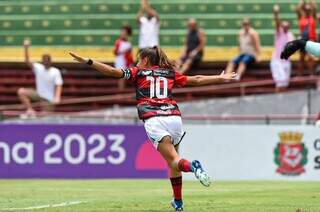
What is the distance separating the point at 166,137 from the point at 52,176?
→ 10288mm

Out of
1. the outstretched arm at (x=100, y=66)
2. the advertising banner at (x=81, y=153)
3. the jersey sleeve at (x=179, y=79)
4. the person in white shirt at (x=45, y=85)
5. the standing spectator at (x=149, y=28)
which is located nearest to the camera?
the outstretched arm at (x=100, y=66)

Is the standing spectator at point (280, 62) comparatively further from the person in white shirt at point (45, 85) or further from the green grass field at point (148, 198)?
the green grass field at point (148, 198)

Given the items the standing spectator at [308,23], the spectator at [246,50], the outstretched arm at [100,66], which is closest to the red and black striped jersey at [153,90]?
the outstretched arm at [100,66]

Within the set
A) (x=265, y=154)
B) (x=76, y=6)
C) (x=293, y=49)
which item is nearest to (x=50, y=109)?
(x=265, y=154)

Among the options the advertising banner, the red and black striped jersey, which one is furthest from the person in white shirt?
the red and black striped jersey

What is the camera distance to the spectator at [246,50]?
2366 cm

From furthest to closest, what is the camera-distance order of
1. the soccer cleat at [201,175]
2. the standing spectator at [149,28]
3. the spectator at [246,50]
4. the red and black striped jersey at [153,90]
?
the standing spectator at [149,28], the spectator at [246,50], the red and black striped jersey at [153,90], the soccer cleat at [201,175]

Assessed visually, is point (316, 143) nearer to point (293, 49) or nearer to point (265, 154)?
point (265, 154)

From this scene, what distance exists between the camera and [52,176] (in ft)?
67.8

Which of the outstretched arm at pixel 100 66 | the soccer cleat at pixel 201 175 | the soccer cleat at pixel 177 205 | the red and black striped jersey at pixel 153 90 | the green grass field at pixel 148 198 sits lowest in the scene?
the green grass field at pixel 148 198

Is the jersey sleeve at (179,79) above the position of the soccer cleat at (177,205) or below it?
above

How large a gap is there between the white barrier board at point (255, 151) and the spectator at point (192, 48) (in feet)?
13.2

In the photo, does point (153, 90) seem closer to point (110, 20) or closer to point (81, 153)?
point (81, 153)

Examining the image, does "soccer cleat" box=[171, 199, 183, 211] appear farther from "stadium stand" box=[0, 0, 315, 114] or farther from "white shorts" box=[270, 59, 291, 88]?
"stadium stand" box=[0, 0, 315, 114]
